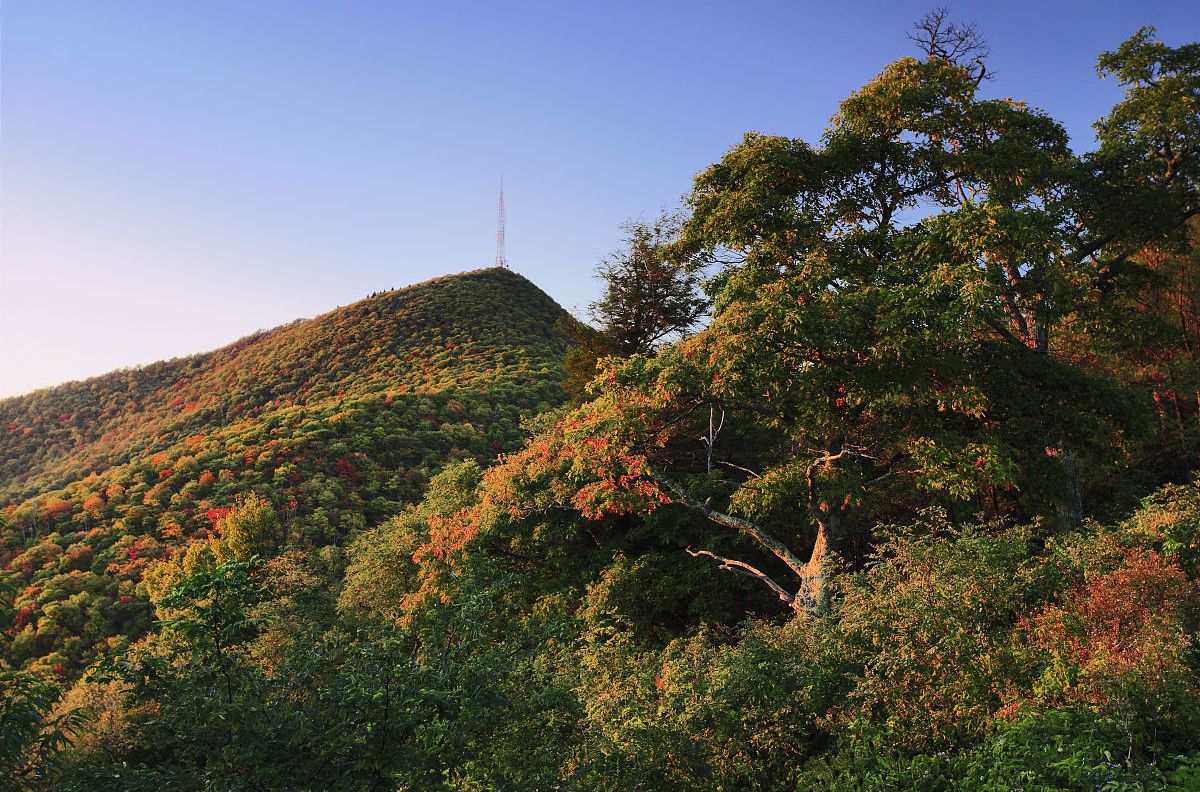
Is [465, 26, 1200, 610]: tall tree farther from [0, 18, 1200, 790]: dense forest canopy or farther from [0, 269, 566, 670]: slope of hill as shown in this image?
[0, 269, 566, 670]: slope of hill

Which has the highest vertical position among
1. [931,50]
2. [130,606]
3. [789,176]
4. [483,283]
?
[483,283]

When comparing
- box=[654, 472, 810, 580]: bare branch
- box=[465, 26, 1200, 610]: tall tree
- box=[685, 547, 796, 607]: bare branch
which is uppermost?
box=[465, 26, 1200, 610]: tall tree

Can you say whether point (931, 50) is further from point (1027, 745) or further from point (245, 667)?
point (245, 667)

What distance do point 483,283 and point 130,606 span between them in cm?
5394

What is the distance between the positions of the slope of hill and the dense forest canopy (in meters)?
5.12

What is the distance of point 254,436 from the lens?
39.9 m

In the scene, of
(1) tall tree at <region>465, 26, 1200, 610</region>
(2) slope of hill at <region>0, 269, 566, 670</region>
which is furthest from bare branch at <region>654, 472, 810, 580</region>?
(2) slope of hill at <region>0, 269, 566, 670</region>

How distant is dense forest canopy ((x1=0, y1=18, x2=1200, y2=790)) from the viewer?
4.62 metres

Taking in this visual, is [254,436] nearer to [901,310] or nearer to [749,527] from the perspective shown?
[749,527]

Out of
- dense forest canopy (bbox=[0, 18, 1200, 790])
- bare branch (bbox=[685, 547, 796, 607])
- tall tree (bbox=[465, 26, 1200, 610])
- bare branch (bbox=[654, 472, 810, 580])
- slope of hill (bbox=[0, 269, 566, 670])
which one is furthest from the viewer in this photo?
slope of hill (bbox=[0, 269, 566, 670])

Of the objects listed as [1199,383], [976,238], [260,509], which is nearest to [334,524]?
[260,509]

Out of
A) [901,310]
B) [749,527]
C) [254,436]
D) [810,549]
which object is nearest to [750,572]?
[749,527]

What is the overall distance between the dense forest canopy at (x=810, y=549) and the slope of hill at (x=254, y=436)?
5.12m

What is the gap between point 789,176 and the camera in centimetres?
1145
